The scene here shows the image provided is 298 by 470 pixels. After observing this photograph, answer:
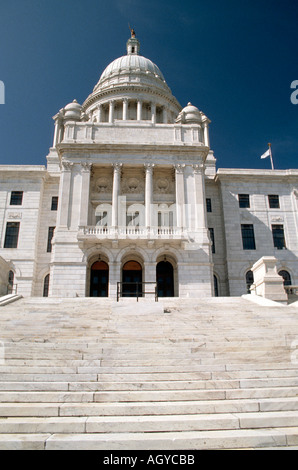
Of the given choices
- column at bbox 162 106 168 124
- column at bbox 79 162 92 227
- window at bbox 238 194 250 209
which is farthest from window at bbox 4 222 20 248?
column at bbox 162 106 168 124

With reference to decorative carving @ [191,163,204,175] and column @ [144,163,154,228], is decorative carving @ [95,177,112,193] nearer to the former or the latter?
column @ [144,163,154,228]

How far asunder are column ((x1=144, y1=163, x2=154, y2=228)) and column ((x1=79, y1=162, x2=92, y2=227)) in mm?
5155

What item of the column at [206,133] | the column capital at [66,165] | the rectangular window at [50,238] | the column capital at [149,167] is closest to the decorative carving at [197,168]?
the column capital at [149,167]

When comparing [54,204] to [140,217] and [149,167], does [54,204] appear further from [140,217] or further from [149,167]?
[149,167]

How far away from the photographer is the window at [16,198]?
34.3 meters

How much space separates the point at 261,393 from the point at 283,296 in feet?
42.1

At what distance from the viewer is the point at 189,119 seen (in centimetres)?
3472

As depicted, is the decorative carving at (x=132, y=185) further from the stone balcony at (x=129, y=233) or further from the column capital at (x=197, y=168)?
the stone balcony at (x=129, y=233)

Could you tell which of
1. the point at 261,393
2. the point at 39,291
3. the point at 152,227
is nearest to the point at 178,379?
the point at 261,393

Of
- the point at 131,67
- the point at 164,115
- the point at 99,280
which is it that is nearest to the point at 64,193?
the point at 99,280

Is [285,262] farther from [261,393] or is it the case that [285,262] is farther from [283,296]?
[261,393]

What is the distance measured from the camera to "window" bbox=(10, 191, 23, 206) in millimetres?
34281

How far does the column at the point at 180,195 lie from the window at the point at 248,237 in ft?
28.0

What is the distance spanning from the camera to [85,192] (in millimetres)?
29766
